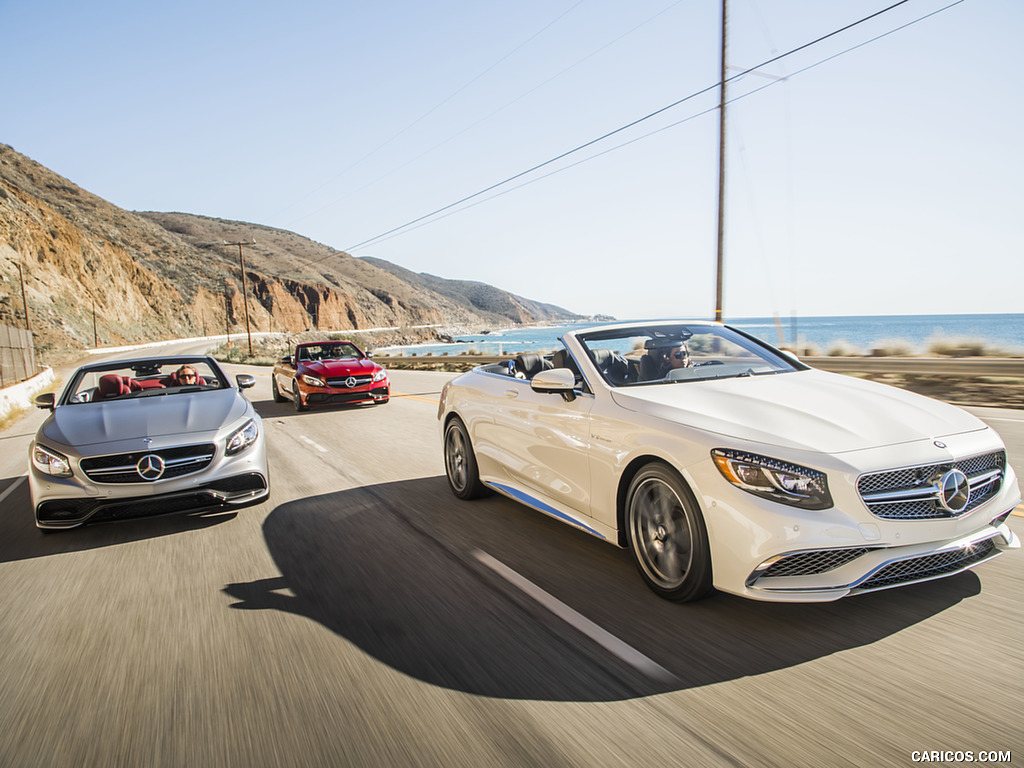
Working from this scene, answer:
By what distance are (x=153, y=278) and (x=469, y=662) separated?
8879 centimetres

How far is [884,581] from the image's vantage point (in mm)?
3127

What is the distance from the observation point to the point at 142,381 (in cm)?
744

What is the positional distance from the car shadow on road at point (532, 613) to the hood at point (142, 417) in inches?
52.9

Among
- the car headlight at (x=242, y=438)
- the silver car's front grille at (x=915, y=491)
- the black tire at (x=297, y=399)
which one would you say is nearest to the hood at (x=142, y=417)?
the car headlight at (x=242, y=438)

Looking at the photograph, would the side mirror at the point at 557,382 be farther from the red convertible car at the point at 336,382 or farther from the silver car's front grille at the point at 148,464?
the red convertible car at the point at 336,382

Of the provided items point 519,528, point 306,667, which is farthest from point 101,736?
point 519,528

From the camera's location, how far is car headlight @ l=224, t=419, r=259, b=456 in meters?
5.78

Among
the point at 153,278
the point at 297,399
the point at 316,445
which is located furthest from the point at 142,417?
the point at 153,278

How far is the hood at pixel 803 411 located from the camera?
10.9ft

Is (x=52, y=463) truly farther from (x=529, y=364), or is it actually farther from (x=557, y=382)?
(x=557, y=382)

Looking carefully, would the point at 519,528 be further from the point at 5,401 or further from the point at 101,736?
the point at 5,401

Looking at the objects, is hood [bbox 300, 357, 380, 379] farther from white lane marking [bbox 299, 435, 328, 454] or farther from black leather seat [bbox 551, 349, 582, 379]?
black leather seat [bbox 551, 349, 582, 379]

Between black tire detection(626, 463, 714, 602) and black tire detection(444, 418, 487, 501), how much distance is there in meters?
2.31

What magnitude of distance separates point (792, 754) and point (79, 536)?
5501mm
